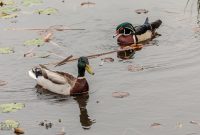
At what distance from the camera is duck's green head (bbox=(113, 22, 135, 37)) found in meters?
17.9

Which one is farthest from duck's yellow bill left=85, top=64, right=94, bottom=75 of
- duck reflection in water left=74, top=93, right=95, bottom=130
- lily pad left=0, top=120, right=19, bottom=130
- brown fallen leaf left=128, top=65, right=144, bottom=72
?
lily pad left=0, top=120, right=19, bottom=130

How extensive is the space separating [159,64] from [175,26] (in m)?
3.15

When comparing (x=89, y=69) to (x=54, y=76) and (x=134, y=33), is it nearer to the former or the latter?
(x=54, y=76)

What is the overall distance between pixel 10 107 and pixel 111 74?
316cm

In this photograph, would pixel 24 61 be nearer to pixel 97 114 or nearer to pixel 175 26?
pixel 97 114

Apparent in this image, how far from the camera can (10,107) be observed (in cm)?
1342

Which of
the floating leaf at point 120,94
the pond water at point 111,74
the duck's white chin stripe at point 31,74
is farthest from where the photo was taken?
the duck's white chin stripe at point 31,74

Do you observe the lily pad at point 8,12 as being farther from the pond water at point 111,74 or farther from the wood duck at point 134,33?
the wood duck at point 134,33

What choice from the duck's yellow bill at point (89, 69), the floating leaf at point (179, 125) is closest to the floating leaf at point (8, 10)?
the duck's yellow bill at point (89, 69)

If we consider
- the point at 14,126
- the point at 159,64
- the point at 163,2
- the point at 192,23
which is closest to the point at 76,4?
the point at 163,2

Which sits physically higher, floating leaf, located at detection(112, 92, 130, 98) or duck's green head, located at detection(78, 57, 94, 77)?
duck's green head, located at detection(78, 57, 94, 77)

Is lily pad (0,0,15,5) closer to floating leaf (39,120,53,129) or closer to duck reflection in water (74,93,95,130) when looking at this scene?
duck reflection in water (74,93,95,130)

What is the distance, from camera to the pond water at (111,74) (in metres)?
12.6

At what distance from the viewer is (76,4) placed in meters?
20.5
